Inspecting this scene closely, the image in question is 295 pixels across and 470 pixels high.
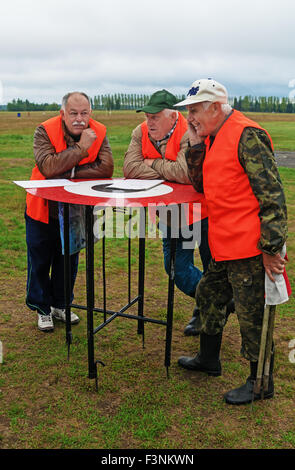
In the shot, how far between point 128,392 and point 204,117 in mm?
2271

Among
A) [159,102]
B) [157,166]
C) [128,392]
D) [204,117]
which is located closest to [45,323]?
→ [128,392]

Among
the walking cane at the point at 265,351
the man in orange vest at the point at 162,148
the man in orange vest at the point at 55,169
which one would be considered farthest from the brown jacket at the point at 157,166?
the walking cane at the point at 265,351

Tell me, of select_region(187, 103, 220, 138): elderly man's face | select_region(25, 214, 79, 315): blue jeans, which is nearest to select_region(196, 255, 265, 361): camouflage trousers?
select_region(187, 103, 220, 138): elderly man's face

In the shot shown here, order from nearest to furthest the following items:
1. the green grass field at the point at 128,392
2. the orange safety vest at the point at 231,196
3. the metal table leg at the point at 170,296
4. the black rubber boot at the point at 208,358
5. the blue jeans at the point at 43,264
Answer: the orange safety vest at the point at 231,196, the green grass field at the point at 128,392, the metal table leg at the point at 170,296, the black rubber boot at the point at 208,358, the blue jeans at the point at 43,264

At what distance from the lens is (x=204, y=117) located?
10.1 feet

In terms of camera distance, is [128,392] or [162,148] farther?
[162,148]

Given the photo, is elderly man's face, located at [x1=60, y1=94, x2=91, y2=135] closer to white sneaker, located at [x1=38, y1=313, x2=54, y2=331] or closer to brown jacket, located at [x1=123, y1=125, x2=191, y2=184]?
brown jacket, located at [x1=123, y1=125, x2=191, y2=184]

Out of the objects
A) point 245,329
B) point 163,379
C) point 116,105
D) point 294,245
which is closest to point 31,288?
point 163,379

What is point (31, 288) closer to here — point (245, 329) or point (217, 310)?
point (217, 310)

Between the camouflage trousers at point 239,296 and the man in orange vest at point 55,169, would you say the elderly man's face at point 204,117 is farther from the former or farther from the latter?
the man in orange vest at point 55,169

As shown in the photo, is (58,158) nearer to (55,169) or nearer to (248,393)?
(55,169)

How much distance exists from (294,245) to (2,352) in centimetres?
534

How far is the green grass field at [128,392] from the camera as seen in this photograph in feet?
10.3

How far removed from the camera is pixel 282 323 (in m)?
4.91
